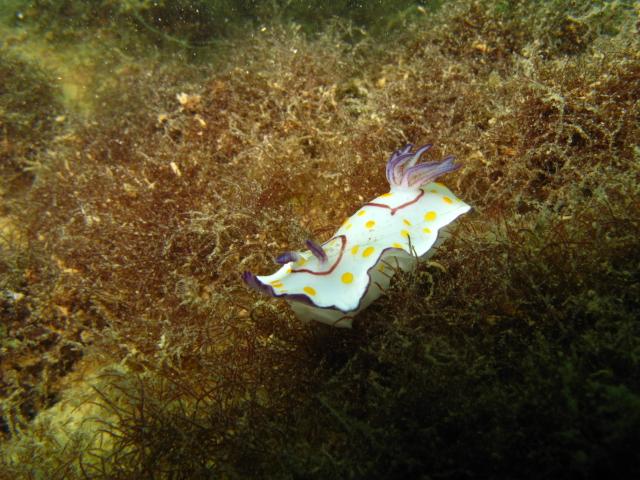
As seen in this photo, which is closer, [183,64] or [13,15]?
[183,64]

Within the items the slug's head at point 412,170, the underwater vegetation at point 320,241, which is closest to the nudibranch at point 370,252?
the slug's head at point 412,170

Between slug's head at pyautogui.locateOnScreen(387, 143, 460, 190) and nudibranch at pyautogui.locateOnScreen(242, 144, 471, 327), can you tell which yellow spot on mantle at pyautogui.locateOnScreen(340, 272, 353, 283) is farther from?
slug's head at pyautogui.locateOnScreen(387, 143, 460, 190)

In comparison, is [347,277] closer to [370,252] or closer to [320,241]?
[370,252]

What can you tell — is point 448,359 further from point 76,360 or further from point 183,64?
point 183,64

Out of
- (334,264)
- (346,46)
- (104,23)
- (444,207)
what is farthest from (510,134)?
(104,23)

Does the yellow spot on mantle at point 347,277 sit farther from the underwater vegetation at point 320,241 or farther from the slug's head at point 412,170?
the slug's head at point 412,170

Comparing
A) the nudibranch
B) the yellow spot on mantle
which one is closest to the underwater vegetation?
the nudibranch

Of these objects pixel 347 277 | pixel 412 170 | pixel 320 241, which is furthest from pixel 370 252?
pixel 320 241
